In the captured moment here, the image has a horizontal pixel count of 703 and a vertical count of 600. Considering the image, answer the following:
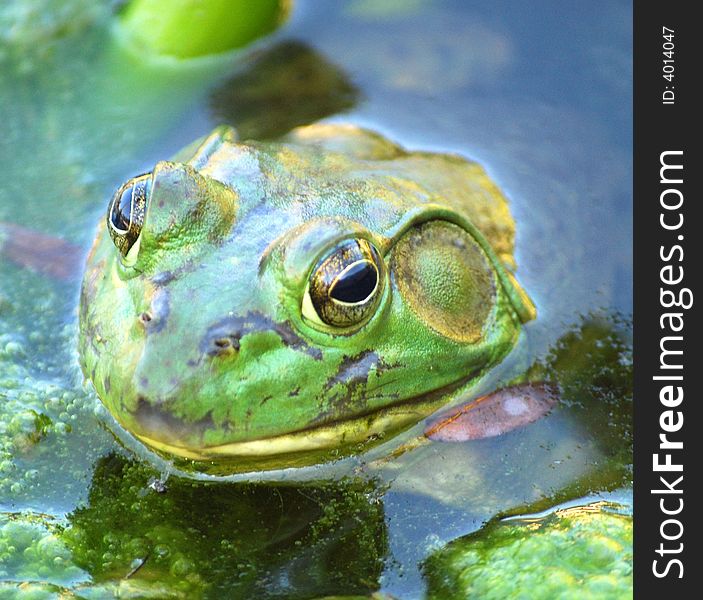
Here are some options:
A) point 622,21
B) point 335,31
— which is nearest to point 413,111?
point 335,31

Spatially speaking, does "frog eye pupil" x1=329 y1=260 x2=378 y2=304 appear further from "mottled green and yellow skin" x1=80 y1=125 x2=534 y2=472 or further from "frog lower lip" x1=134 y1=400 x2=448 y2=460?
"frog lower lip" x1=134 y1=400 x2=448 y2=460

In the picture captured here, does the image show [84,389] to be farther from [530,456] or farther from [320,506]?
[530,456]

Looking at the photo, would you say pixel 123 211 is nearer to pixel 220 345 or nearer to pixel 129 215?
pixel 129 215

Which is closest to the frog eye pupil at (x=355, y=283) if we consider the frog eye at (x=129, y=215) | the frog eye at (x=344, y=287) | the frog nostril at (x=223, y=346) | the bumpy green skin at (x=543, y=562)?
the frog eye at (x=344, y=287)

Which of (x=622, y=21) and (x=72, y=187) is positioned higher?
(x=622, y=21)

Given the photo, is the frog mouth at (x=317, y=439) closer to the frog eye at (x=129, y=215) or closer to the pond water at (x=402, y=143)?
the pond water at (x=402, y=143)

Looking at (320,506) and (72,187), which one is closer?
(320,506)
